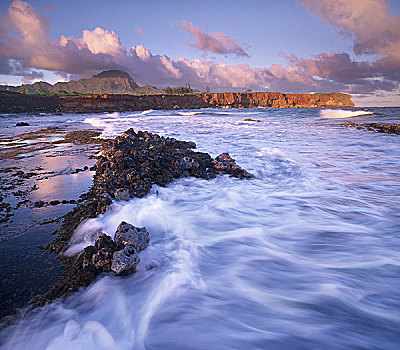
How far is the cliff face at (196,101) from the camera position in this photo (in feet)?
211

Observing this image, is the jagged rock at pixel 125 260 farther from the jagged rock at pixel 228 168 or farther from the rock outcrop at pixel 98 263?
the jagged rock at pixel 228 168

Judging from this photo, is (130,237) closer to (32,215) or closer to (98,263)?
(98,263)

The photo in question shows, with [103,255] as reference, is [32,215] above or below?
below

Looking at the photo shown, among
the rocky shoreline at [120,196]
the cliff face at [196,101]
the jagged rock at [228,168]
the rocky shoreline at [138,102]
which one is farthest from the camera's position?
the cliff face at [196,101]

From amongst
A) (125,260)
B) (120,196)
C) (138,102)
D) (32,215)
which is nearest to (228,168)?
(120,196)

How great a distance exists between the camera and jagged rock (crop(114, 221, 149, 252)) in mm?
2447

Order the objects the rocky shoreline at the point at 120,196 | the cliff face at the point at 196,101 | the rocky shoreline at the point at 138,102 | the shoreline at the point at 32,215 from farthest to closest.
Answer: the cliff face at the point at 196,101 < the rocky shoreline at the point at 138,102 < the rocky shoreline at the point at 120,196 < the shoreline at the point at 32,215

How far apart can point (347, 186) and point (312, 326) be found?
423cm

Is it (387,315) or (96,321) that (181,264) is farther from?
(387,315)

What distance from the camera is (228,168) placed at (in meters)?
5.89

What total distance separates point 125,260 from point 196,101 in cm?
9958

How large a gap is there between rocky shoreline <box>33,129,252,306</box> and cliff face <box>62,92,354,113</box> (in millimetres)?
66743

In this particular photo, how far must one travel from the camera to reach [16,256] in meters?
2.42

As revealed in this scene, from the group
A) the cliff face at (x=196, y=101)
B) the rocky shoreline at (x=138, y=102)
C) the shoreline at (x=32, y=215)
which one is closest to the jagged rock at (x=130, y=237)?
the shoreline at (x=32, y=215)
